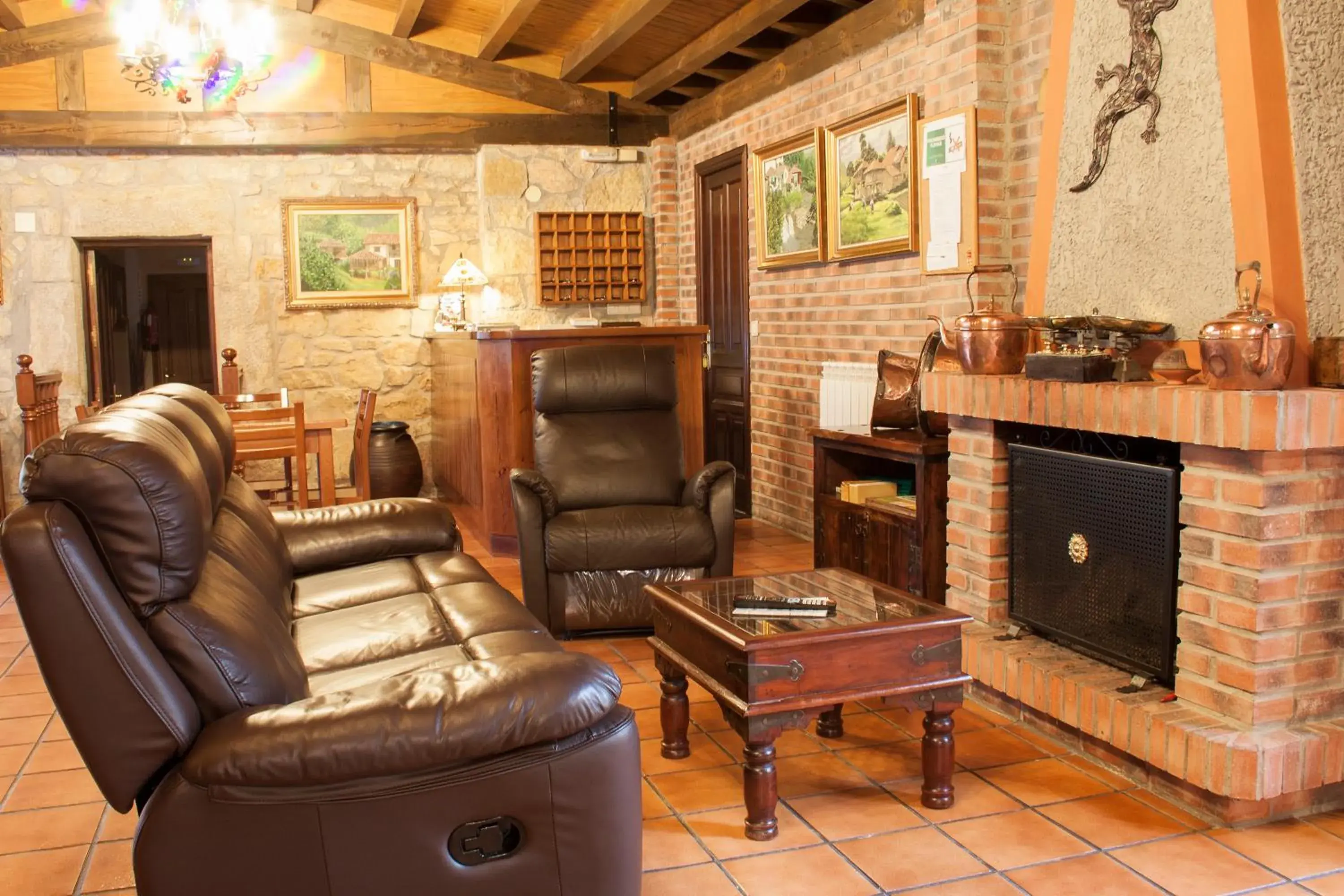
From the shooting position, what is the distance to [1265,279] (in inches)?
112

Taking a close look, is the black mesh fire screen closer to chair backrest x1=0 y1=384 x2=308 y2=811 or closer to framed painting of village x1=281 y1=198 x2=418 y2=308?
chair backrest x1=0 y1=384 x2=308 y2=811

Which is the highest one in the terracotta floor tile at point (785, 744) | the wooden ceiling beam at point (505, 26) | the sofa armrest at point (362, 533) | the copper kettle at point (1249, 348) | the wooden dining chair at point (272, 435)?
the wooden ceiling beam at point (505, 26)

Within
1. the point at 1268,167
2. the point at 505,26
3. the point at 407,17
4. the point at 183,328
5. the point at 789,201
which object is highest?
the point at 407,17

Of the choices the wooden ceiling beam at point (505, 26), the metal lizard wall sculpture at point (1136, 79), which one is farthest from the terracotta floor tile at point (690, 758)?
the wooden ceiling beam at point (505, 26)

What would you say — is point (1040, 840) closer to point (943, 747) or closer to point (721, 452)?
point (943, 747)

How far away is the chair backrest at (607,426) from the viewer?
15.5 feet

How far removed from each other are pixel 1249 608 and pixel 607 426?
2.71m

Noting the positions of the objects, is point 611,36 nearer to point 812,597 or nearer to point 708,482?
point 708,482

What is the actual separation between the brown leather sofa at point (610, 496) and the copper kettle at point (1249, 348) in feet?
6.70

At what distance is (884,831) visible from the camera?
9.11 feet

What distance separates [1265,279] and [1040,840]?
1415 mm

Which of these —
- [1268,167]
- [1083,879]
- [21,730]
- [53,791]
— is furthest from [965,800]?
[21,730]

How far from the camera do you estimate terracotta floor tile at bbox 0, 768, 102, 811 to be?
3039mm

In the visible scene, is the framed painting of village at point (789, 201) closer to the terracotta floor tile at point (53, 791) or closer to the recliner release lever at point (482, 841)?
the terracotta floor tile at point (53, 791)
